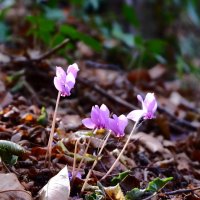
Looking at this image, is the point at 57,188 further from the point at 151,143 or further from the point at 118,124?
the point at 151,143

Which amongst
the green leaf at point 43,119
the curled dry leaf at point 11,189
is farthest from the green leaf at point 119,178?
the green leaf at point 43,119

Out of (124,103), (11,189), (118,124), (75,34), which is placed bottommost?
(124,103)

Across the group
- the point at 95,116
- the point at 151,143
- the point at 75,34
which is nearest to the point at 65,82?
the point at 95,116

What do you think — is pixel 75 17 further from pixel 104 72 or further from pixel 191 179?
pixel 191 179

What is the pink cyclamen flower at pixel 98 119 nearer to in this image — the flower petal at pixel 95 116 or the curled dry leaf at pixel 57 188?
the flower petal at pixel 95 116

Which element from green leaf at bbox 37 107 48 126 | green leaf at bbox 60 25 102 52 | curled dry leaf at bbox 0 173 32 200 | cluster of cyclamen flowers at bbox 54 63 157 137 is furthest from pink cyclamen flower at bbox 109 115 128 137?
green leaf at bbox 60 25 102 52

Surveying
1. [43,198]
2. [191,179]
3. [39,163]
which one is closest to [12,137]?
[39,163]
